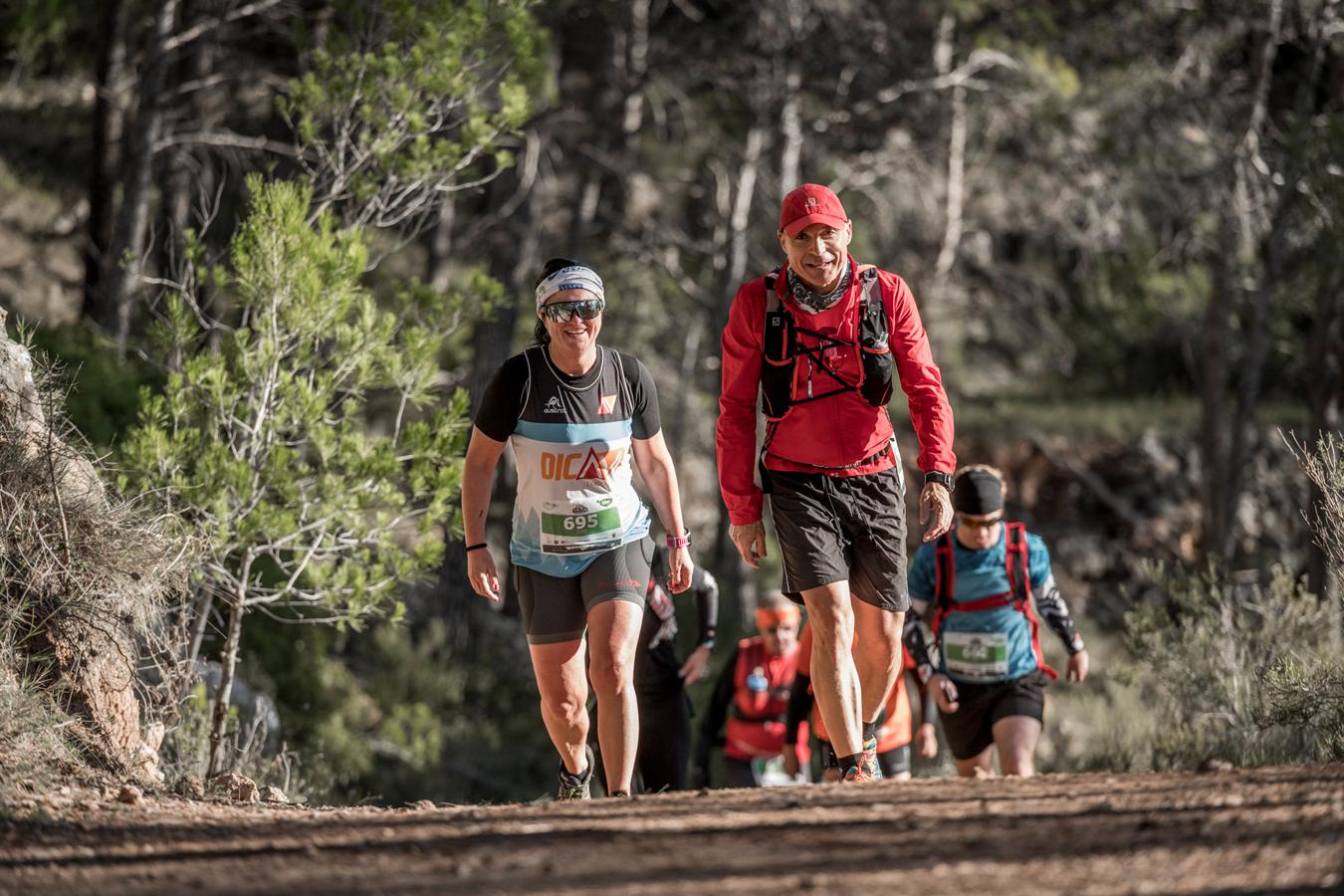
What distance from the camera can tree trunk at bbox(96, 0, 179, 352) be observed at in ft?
38.5

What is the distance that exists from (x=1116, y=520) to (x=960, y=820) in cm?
1941

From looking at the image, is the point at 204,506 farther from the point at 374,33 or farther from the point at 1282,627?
the point at 1282,627

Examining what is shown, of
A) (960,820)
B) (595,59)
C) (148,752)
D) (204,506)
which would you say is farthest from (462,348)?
(960,820)

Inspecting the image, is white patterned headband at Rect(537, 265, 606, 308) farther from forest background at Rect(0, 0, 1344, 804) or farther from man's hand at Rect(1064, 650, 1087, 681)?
man's hand at Rect(1064, 650, 1087, 681)

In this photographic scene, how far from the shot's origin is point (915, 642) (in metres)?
7.10

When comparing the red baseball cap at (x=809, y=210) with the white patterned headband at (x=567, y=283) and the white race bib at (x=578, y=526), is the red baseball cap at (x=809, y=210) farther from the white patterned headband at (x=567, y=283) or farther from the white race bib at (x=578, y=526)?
the white race bib at (x=578, y=526)

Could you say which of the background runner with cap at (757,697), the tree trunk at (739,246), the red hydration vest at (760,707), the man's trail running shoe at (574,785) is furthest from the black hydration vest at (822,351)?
the tree trunk at (739,246)

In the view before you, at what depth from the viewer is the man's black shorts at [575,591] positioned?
17.8 feet

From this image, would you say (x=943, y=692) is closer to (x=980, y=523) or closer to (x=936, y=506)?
(x=980, y=523)

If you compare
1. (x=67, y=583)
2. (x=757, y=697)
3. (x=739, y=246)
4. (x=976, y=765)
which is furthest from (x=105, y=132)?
(x=976, y=765)

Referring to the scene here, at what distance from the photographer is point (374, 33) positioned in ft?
28.5

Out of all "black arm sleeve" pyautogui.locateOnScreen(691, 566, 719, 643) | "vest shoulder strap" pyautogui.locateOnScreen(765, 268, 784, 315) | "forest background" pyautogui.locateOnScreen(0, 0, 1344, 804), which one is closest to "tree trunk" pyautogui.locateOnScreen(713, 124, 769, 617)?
"forest background" pyautogui.locateOnScreen(0, 0, 1344, 804)

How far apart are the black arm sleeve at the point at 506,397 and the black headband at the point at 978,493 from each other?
246 centimetres

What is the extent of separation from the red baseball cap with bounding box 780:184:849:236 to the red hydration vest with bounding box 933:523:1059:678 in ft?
7.41
